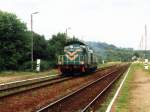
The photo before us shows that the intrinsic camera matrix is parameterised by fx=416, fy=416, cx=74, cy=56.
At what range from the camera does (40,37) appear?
57.0 meters

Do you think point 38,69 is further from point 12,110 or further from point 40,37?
point 12,110

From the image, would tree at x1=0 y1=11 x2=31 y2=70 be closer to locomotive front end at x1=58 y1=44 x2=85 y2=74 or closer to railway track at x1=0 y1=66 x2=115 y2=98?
locomotive front end at x1=58 y1=44 x2=85 y2=74

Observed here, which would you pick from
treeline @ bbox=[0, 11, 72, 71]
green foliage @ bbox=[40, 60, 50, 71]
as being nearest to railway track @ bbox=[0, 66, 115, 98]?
treeline @ bbox=[0, 11, 72, 71]

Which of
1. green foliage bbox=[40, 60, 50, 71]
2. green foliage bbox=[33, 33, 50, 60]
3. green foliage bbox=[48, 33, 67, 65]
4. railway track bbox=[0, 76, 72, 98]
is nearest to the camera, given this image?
railway track bbox=[0, 76, 72, 98]

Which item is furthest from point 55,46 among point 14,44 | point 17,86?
point 17,86

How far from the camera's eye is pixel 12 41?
46500 millimetres

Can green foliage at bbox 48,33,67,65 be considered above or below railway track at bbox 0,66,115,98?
above

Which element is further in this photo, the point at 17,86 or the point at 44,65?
the point at 44,65

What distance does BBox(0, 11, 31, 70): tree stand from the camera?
4516 cm

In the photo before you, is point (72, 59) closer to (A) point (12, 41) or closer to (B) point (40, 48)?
(A) point (12, 41)

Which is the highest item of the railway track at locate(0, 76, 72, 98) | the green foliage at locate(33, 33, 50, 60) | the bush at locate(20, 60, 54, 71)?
the green foliage at locate(33, 33, 50, 60)

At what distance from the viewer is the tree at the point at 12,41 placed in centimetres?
4516

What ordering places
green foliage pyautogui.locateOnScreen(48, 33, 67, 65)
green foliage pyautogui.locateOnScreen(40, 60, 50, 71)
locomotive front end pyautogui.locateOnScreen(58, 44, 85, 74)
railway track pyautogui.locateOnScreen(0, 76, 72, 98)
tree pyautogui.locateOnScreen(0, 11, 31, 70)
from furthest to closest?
green foliage pyautogui.locateOnScreen(48, 33, 67, 65)
green foliage pyautogui.locateOnScreen(40, 60, 50, 71)
tree pyautogui.locateOnScreen(0, 11, 31, 70)
locomotive front end pyautogui.locateOnScreen(58, 44, 85, 74)
railway track pyautogui.locateOnScreen(0, 76, 72, 98)

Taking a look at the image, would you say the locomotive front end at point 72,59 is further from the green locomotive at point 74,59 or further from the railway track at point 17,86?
the railway track at point 17,86
